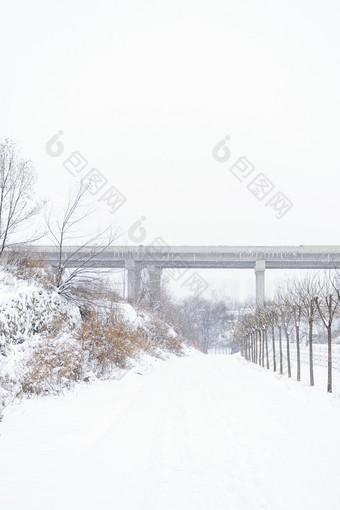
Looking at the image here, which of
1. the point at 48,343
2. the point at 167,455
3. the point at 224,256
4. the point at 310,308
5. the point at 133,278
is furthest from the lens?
the point at 224,256

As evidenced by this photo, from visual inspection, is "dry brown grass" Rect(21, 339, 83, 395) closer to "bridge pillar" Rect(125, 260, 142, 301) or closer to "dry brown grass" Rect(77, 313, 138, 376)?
"dry brown grass" Rect(77, 313, 138, 376)

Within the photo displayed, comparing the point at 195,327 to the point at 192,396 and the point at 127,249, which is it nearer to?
the point at 127,249

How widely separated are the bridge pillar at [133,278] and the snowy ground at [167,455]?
35683 millimetres

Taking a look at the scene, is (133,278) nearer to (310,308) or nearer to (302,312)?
(302,312)

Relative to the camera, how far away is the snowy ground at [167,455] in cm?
473

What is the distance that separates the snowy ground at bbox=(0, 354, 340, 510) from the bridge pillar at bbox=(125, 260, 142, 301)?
3568 centimetres

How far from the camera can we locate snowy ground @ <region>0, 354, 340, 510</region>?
473cm

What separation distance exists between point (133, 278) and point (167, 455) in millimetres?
44103

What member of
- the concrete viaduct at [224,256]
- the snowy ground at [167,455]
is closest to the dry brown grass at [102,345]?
the snowy ground at [167,455]

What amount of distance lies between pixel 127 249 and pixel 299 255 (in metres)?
21.6

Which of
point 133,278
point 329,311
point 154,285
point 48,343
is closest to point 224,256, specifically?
point 154,285

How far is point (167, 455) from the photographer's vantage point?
21.1 ft

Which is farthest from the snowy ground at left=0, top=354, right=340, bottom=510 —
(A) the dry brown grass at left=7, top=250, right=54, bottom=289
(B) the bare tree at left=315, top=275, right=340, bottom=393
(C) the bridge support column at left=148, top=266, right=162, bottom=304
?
(C) the bridge support column at left=148, top=266, right=162, bottom=304

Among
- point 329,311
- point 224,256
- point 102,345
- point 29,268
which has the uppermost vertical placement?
A: point 224,256
